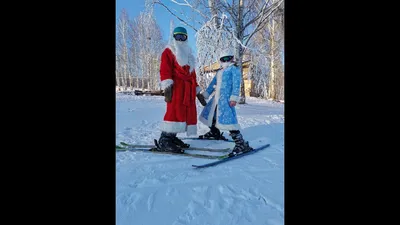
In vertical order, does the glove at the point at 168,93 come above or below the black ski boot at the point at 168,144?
above

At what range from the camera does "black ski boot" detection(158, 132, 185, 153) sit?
2.96 metres

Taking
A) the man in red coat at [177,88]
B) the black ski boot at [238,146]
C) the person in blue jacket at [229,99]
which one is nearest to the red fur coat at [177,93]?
the man in red coat at [177,88]

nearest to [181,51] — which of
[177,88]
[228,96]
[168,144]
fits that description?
[177,88]

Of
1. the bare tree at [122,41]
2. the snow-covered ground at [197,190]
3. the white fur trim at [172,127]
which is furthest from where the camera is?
the bare tree at [122,41]

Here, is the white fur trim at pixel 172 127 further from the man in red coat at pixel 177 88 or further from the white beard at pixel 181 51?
the white beard at pixel 181 51

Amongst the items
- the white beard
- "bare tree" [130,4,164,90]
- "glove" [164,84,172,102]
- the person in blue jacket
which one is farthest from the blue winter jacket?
"bare tree" [130,4,164,90]

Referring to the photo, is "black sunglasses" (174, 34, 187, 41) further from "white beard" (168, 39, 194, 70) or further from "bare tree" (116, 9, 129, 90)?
"bare tree" (116, 9, 129, 90)

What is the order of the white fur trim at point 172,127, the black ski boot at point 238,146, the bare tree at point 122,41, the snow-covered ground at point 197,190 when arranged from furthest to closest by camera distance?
the bare tree at point 122,41 → the white fur trim at point 172,127 → the black ski boot at point 238,146 → the snow-covered ground at point 197,190

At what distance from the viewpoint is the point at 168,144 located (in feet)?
9.82

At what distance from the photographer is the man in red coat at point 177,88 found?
2928mm

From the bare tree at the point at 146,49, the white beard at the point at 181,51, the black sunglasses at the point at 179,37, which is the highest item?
the bare tree at the point at 146,49
